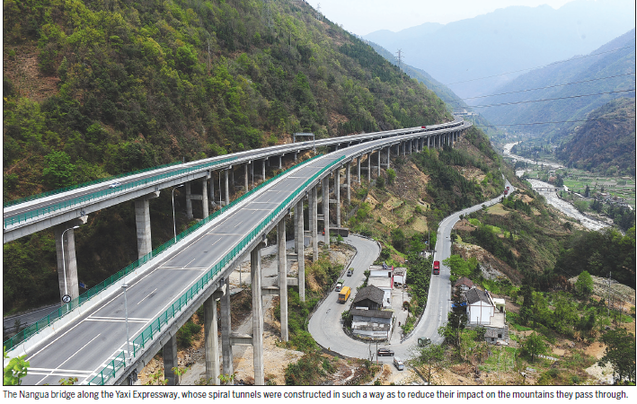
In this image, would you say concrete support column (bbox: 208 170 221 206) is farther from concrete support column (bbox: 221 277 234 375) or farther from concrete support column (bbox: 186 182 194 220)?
concrete support column (bbox: 221 277 234 375)

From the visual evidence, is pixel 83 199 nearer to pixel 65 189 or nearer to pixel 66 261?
pixel 66 261

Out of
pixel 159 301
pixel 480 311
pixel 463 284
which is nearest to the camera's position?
pixel 159 301

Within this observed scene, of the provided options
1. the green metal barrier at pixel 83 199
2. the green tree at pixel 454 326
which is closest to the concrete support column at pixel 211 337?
the green metal barrier at pixel 83 199

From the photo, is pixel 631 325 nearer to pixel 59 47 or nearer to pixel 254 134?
pixel 254 134

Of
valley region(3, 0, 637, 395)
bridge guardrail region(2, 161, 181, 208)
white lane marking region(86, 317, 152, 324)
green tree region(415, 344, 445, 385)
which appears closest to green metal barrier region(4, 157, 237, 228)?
valley region(3, 0, 637, 395)

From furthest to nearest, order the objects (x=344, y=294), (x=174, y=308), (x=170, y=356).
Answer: (x=344, y=294) → (x=170, y=356) → (x=174, y=308)

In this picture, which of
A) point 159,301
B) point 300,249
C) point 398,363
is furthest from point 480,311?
point 159,301

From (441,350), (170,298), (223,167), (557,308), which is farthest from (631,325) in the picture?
(223,167)
